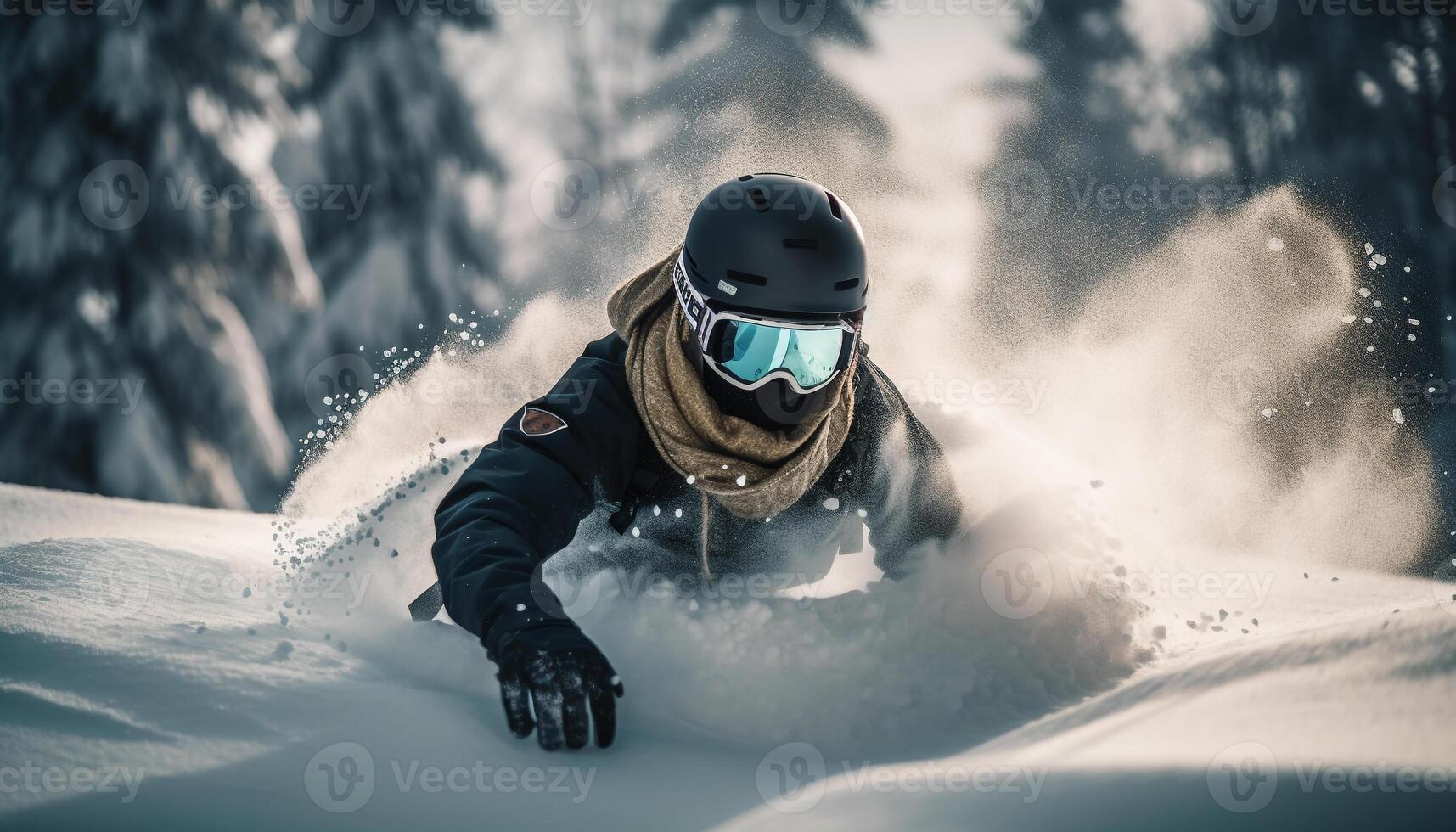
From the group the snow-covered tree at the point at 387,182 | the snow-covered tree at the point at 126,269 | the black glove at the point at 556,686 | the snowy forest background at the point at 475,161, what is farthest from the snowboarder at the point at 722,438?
the snow-covered tree at the point at 126,269

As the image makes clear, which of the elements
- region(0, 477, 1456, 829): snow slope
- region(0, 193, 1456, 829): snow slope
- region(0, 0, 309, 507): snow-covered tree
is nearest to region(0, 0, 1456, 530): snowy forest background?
region(0, 0, 309, 507): snow-covered tree

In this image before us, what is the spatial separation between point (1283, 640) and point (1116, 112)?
843 centimetres

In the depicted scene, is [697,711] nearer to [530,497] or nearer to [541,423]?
[530,497]

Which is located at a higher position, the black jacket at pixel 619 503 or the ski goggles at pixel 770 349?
the ski goggles at pixel 770 349

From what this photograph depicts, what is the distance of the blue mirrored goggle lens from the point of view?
7.63 ft

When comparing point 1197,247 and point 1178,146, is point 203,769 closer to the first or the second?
point 1197,247

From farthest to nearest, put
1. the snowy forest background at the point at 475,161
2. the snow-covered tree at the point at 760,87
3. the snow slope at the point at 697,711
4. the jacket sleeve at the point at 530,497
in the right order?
the snowy forest background at the point at 475,161
the snow-covered tree at the point at 760,87
the jacket sleeve at the point at 530,497
the snow slope at the point at 697,711

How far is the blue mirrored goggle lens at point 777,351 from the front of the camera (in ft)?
7.63

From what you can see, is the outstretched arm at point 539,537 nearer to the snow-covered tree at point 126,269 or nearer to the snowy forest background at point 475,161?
the snowy forest background at point 475,161

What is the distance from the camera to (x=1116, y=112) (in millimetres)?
9227

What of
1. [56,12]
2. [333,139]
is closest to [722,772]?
[333,139]

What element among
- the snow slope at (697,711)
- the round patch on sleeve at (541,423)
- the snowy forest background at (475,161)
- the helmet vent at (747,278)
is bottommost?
the snow slope at (697,711)

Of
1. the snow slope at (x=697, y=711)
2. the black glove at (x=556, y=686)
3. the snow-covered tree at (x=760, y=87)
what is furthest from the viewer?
the snow-covered tree at (x=760, y=87)

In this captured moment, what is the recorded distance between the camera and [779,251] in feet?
7.73
